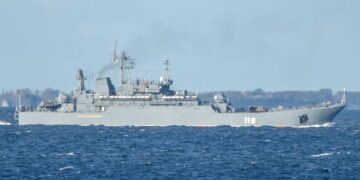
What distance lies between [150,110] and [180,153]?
3576cm

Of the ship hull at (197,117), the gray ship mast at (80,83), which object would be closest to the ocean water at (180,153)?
the ship hull at (197,117)

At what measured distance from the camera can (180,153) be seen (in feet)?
240

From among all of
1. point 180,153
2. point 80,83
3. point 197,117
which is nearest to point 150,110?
point 197,117

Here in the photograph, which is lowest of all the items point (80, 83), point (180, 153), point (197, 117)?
point (180, 153)

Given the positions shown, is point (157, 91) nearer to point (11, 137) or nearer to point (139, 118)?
point (139, 118)

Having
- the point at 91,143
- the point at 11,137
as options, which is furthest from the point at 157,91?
the point at 91,143

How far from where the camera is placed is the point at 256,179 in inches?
2192

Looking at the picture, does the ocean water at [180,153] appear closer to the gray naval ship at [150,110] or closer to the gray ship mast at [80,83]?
the gray naval ship at [150,110]

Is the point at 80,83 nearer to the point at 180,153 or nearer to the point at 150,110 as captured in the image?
the point at 150,110

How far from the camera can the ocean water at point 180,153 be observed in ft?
193

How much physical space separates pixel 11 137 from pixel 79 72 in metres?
22.0

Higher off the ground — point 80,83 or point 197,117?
point 80,83

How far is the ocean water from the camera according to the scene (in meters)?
59.0

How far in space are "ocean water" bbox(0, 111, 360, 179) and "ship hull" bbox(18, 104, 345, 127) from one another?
7.39 feet
